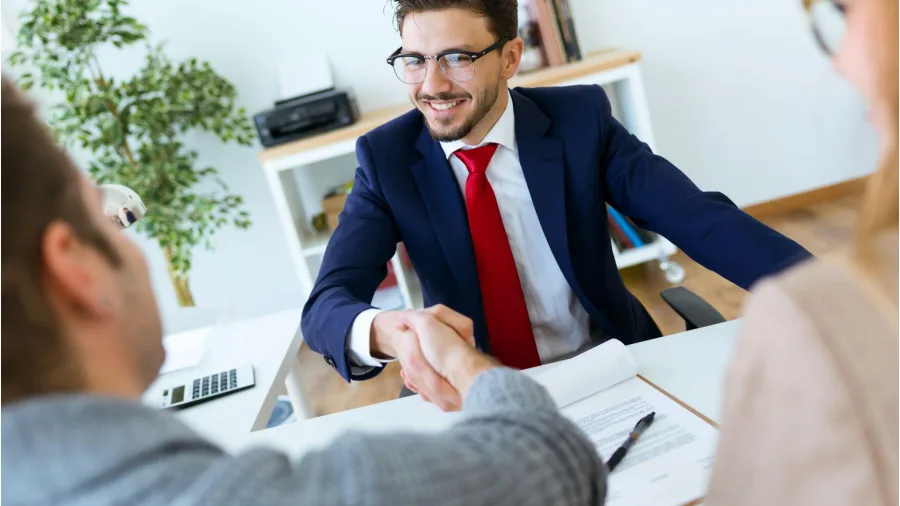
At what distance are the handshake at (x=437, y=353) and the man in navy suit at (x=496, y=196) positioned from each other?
1.06 feet

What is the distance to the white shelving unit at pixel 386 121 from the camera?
2512 millimetres

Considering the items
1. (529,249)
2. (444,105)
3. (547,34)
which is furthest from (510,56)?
(547,34)

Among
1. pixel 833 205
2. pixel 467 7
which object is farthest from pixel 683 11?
pixel 467 7

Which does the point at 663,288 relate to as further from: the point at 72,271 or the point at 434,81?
the point at 72,271

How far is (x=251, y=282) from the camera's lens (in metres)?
3.21

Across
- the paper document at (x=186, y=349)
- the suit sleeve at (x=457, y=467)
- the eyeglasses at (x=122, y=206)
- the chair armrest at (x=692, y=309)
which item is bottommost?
the chair armrest at (x=692, y=309)

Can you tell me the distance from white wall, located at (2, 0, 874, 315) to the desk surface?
1.41 ft

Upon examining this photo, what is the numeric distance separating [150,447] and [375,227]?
989 millimetres

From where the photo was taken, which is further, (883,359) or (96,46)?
(96,46)

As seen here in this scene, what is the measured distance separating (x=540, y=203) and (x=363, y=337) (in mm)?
492

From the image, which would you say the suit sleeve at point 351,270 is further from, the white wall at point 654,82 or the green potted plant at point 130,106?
the white wall at point 654,82

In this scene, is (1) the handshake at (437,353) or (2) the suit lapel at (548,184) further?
(2) the suit lapel at (548,184)

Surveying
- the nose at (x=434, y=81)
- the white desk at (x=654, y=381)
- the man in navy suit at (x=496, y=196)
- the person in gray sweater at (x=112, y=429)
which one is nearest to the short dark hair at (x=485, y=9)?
the man in navy suit at (x=496, y=196)

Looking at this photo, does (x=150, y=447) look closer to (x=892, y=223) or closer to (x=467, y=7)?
(x=892, y=223)
